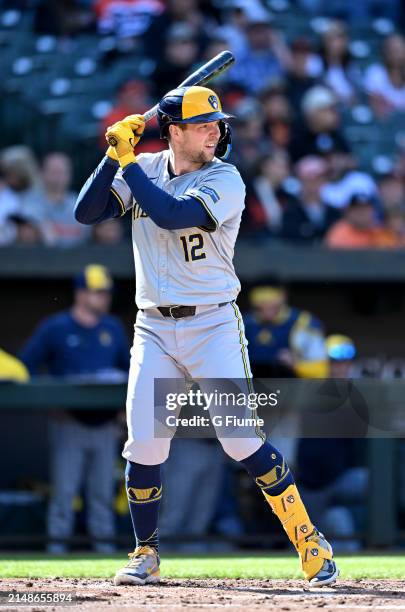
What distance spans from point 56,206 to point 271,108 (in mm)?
2098

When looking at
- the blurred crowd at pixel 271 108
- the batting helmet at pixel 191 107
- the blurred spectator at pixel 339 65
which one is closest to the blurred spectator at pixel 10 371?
the blurred crowd at pixel 271 108

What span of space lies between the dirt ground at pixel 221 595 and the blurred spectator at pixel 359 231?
188 inches

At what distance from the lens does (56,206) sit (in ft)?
29.5

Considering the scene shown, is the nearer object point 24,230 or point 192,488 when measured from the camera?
point 192,488

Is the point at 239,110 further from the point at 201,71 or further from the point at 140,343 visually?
the point at 140,343

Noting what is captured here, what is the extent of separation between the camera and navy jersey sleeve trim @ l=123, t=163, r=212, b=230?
408 cm

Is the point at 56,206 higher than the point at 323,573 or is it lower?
higher

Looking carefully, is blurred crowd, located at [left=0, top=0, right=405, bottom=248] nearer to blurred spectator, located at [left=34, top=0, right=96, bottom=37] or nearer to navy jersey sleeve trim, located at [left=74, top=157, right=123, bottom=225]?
blurred spectator, located at [left=34, top=0, right=96, bottom=37]

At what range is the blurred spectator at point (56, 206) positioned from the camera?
897 cm

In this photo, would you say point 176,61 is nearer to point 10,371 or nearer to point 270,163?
point 270,163

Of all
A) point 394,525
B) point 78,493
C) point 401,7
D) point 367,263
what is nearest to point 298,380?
point 394,525

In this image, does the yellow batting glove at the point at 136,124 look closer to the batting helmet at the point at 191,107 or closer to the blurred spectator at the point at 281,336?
the batting helmet at the point at 191,107

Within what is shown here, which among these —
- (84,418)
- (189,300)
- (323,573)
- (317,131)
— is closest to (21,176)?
(84,418)

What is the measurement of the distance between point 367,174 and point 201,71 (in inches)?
212
